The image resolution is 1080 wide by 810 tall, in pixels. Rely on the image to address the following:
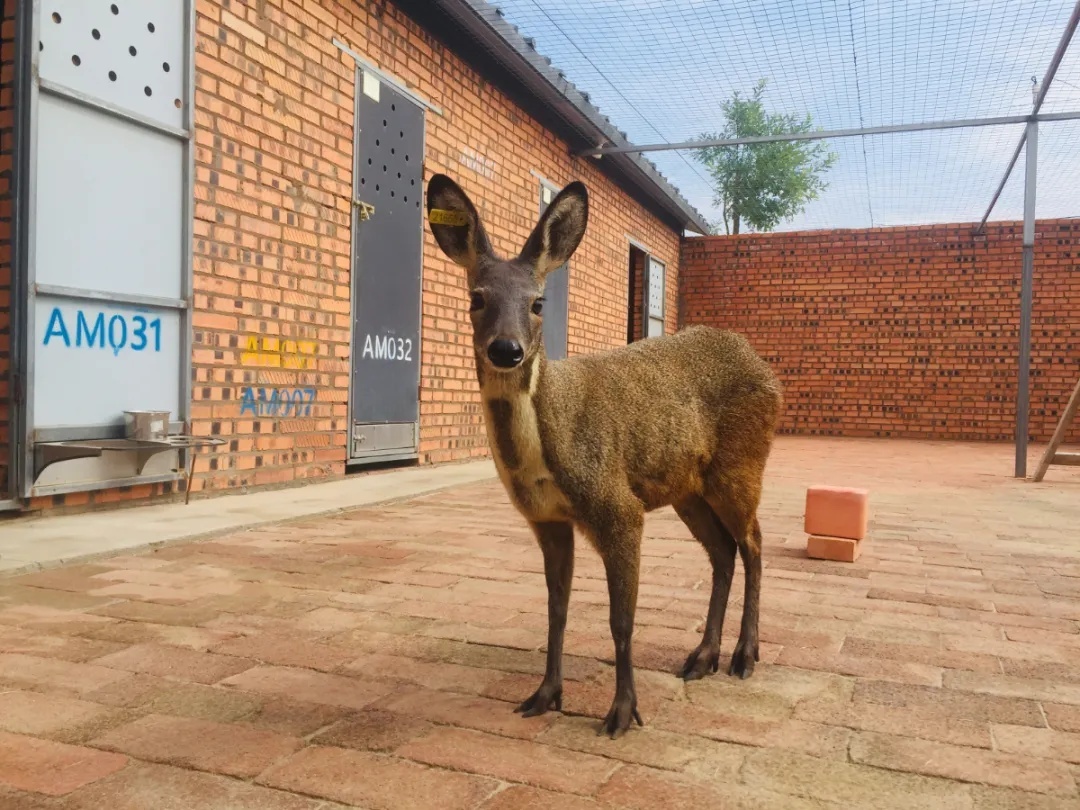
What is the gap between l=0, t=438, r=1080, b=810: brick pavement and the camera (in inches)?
82.5

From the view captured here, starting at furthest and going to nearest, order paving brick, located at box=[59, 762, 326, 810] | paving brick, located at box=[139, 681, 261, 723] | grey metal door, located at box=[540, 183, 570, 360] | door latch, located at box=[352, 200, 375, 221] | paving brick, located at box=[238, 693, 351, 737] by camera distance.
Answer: grey metal door, located at box=[540, 183, 570, 360]
door latch, located at box=[352, 200, 375, 221]
paving brick, located at box=[139, 681, 261, 723]
paving brick, located at box=[238, 693, 351, 737]
paving brick, located at box=[59, 762, 326, 810]

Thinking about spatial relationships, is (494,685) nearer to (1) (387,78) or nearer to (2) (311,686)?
(2) (311,686)

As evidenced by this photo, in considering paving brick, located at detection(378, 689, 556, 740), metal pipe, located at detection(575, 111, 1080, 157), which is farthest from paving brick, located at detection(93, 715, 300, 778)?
metal pipe, located at detection(575, 111, 1080, 157)

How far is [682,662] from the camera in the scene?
312 cm

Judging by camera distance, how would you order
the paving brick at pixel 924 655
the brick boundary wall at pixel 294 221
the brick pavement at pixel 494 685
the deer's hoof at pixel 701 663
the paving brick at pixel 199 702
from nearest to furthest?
the brick pavement at pixel 494 685, the paving brick at pixel 199 702, the deer's hoof at pixel 701 663, the paving brick at pixel 924 655, the brick boundary wall at pixel 294 221

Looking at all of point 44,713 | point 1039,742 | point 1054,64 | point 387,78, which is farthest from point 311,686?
point 1054,64

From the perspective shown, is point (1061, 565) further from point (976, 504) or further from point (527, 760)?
point (527, 760)

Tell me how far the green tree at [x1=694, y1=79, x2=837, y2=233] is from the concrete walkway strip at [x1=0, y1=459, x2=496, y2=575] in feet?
92.5

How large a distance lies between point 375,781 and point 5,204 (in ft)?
14.9

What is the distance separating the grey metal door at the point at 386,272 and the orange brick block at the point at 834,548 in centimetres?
440

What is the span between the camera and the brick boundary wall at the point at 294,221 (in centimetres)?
625

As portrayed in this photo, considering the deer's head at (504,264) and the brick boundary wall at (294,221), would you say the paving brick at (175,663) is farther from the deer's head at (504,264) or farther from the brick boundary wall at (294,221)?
the brick boundary wall at (294,221)

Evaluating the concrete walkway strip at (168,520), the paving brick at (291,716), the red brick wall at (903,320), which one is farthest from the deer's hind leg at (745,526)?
the red brick wall at (903,320)

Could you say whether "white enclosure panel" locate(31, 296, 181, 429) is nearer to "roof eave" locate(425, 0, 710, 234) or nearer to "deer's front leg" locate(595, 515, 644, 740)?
"deer's front leg" locate(595, 515, 644, 740)
